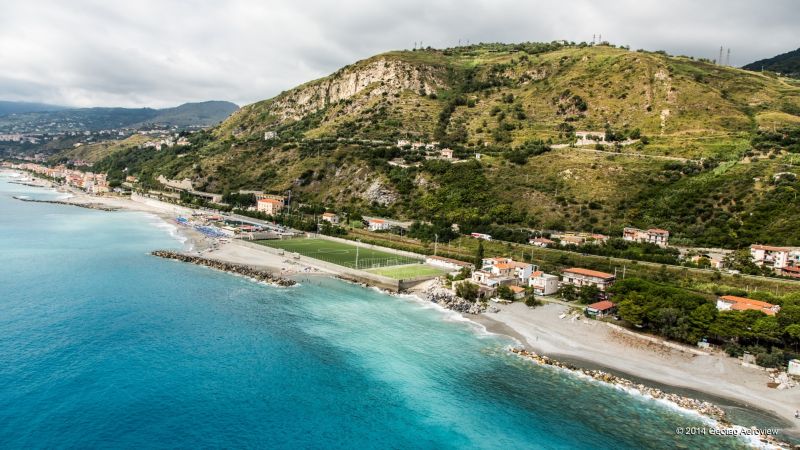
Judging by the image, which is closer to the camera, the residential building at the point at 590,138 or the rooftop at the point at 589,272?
the rooftop at the point at 589,272

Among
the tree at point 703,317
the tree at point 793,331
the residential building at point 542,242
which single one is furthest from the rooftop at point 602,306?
the residential building at point 542,242

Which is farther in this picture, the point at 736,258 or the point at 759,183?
the point at 759,183

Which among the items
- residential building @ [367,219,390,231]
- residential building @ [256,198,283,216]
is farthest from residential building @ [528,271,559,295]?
residential building @ [256,198,283,216]

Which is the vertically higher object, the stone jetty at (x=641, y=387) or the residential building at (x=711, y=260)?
the residential building at (x=711, y=260)

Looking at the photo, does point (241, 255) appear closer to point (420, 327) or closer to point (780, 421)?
point (420, 327)

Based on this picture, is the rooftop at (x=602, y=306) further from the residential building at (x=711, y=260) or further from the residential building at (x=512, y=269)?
the residential building at (x=711, y=260)

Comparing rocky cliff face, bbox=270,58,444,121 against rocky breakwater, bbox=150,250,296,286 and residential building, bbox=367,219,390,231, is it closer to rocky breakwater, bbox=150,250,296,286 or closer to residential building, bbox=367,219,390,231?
residential building, bbox=367,219,390,231

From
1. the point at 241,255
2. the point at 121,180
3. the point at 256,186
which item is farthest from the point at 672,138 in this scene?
the point at 121,180
